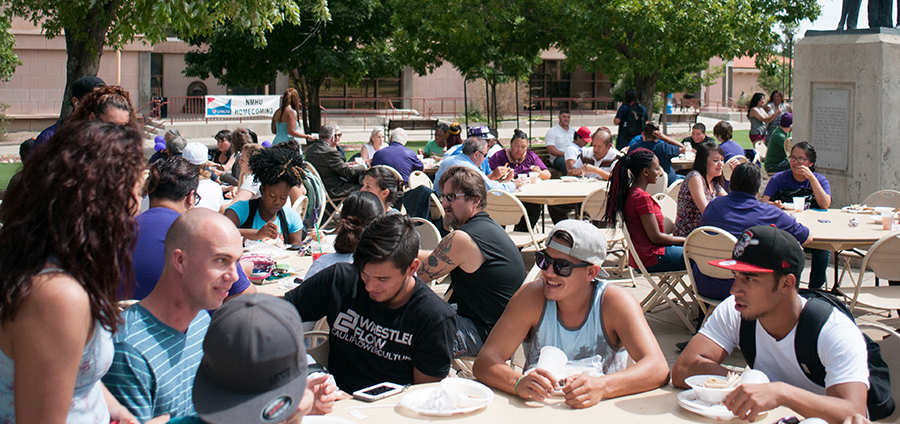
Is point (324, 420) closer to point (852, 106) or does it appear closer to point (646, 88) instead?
point (852, 106)

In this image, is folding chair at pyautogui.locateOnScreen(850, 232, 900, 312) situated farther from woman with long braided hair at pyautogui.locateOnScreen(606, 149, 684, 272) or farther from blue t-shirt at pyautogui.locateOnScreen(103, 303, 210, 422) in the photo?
blue t-shirt at pyautogui.locateOnScreen(103, 303, 210, 422)

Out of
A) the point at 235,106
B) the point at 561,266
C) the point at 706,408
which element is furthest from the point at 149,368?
the point at 235,106

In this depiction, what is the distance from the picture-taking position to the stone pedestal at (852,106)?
9.23 meters

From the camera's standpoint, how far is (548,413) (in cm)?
246

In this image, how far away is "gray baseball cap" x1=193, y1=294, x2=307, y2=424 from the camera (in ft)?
4.99

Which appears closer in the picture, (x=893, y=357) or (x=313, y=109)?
(x=893, y=357)

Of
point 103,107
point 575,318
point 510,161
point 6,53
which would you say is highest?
point 6,53

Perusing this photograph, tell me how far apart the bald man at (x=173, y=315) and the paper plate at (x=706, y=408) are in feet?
5.02

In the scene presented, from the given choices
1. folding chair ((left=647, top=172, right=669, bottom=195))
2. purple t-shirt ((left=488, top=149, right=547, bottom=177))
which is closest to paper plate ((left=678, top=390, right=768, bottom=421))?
folding chair ((left=647, top=172, right=669, bottom=195))

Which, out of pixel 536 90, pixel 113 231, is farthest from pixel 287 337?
pixel 536 90

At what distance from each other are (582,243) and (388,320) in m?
0.87

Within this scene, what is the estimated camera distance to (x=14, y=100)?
88.9ft

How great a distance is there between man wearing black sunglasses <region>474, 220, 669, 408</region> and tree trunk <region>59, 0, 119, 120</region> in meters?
9.96

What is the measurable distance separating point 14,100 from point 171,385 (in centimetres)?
2944
